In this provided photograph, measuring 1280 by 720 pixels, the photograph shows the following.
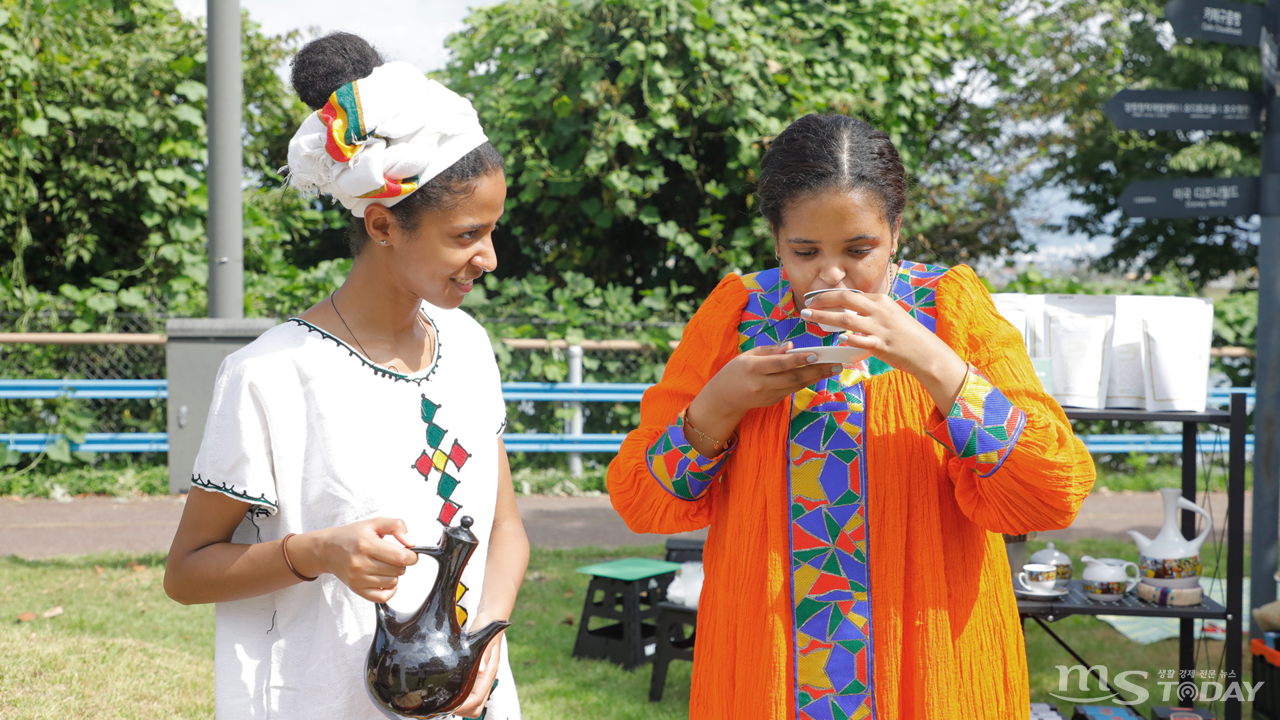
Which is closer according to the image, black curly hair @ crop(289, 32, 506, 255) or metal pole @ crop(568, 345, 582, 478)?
black curly hair @ crop(289, 32, 506, 255)

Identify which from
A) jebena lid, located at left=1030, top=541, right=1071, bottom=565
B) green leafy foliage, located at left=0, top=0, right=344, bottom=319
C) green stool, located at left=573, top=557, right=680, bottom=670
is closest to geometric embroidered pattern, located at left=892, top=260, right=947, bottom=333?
jebena lid, located at left=1030, top=541, right=1071, bottom=565

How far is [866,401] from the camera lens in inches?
57.4

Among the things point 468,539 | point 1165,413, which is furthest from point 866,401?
point 1165,413

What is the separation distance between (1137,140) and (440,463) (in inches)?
509

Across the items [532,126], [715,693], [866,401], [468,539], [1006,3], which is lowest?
[715,693]

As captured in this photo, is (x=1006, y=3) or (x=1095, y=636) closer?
(x=1095, y=636)

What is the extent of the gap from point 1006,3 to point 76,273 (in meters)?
9.81

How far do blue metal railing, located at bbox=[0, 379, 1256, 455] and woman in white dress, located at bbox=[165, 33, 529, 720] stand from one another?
543cm

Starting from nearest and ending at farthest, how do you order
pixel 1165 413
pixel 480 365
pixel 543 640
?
1. pixel 480 365
2. pixel 1165 413
3. pixel 543 640

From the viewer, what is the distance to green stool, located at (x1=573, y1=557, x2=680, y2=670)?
417 centimetres

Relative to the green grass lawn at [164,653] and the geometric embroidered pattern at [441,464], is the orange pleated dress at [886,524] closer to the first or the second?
the geometric embroidered pattern at [441,464]

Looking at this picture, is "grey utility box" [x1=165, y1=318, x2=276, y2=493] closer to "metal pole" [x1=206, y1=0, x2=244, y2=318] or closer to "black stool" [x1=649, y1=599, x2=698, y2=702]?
"metal pole" [x1=206, y1=0, x2=244, y2=318]

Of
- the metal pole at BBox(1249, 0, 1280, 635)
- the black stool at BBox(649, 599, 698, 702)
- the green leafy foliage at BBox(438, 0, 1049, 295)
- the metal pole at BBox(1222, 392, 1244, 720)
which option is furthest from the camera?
the green leafy foliage at BBox(438, 0, 1049, 295)

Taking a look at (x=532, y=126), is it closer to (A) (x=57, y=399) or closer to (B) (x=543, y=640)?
(A) (x=57, y=399)
